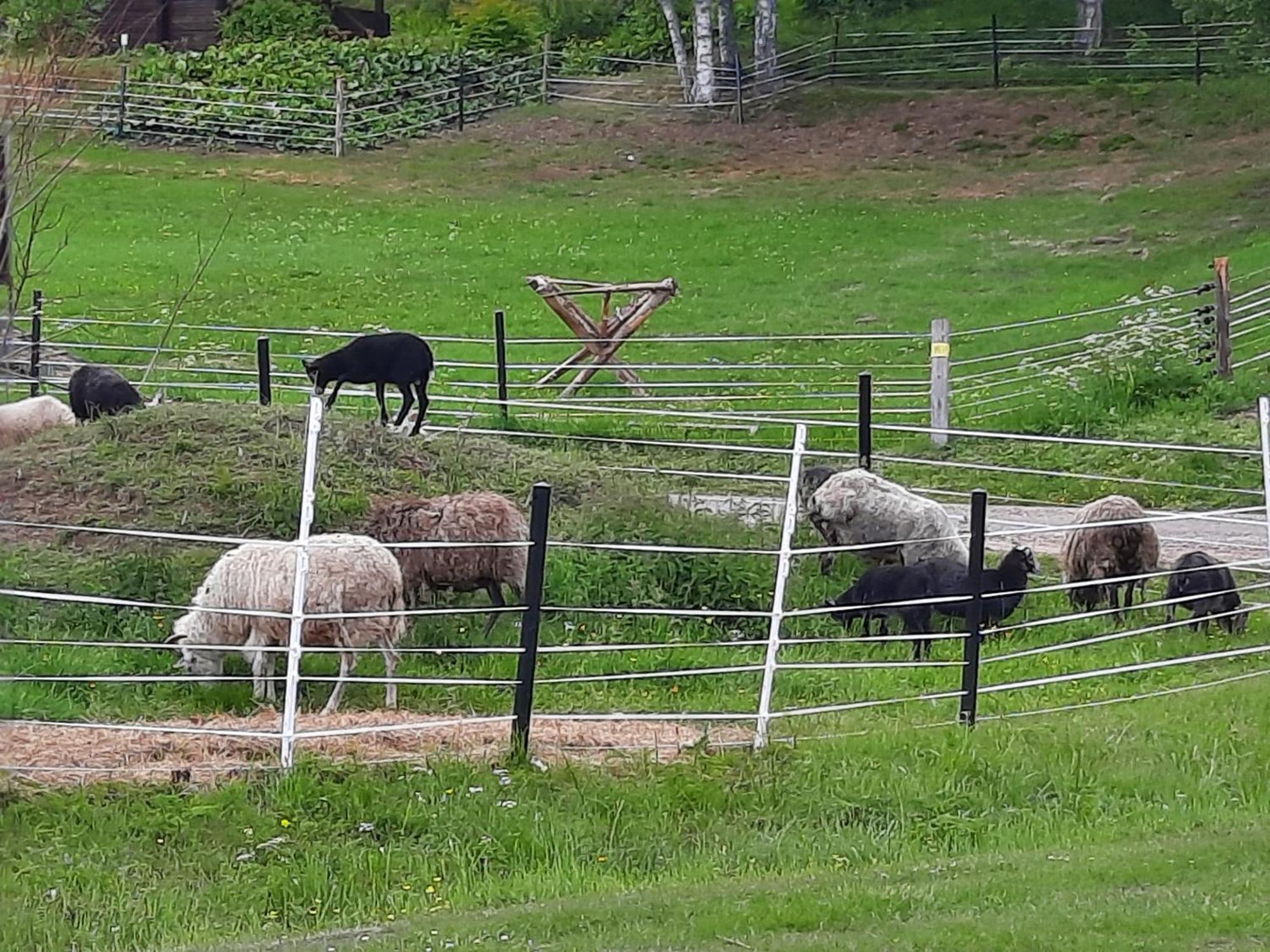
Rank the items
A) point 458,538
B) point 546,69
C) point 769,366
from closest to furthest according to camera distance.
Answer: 1. point 458,538
2. point 769,366
3. point 546,69

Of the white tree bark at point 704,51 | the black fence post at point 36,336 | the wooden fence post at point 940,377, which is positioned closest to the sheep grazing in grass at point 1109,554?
the wooden fence post at point 940,377

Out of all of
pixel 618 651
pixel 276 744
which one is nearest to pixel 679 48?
pixel 618 651

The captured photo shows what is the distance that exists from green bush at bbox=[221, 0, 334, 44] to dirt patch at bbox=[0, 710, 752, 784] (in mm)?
39980

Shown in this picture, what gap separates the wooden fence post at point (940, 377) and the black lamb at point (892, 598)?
284 inches

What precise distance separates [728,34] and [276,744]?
3539 centimetres

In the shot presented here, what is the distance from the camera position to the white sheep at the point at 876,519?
1326 cm

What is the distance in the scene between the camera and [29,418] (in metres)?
15.6

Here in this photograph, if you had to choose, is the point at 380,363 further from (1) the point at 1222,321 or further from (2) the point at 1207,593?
(1) the point at 1222,321

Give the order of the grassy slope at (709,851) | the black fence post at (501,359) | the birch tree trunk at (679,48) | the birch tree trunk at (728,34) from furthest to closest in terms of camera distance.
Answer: the birch tree trunk at (728,34) < the birch tree trunk at (679,48) < the black fence post at (501,359) < the grassy slope at (709,851)

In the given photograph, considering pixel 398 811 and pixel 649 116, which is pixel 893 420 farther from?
pixel 649 116

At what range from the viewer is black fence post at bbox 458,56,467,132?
137 feet

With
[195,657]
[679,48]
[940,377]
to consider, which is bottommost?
[195,657]

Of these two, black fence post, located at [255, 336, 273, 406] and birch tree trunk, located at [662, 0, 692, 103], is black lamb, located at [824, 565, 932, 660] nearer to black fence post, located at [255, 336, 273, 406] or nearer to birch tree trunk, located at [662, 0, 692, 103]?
black fence post, located at [255, 336, 273, 406]

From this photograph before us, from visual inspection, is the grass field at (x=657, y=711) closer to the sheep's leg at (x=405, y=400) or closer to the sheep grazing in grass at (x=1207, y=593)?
the sheep grazing in grass at (x=1207, y=593)
